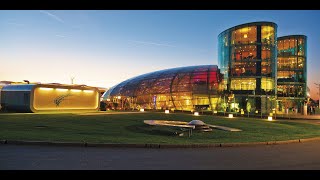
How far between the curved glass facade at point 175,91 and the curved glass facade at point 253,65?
5.25 meters

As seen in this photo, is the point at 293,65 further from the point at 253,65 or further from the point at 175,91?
the point at 175,91

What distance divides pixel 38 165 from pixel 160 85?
65971 mm

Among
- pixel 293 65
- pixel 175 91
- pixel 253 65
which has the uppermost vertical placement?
pixel 293 65

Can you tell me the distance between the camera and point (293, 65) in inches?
3157

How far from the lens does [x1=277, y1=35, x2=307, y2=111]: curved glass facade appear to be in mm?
78312

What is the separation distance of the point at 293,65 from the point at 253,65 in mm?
21558

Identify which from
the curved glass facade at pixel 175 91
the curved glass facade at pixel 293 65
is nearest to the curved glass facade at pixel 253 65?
the curved glass facade at pixel 175 91

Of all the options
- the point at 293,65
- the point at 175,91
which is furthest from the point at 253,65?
the point at 293,65

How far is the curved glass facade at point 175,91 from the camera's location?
226 ft

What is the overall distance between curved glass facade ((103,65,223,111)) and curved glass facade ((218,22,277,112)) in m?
5.25

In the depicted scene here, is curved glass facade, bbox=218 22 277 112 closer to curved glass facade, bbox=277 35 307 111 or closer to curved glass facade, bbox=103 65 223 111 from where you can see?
curved glass facade, bbox=103 65 223 111

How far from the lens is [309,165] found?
1092cm
